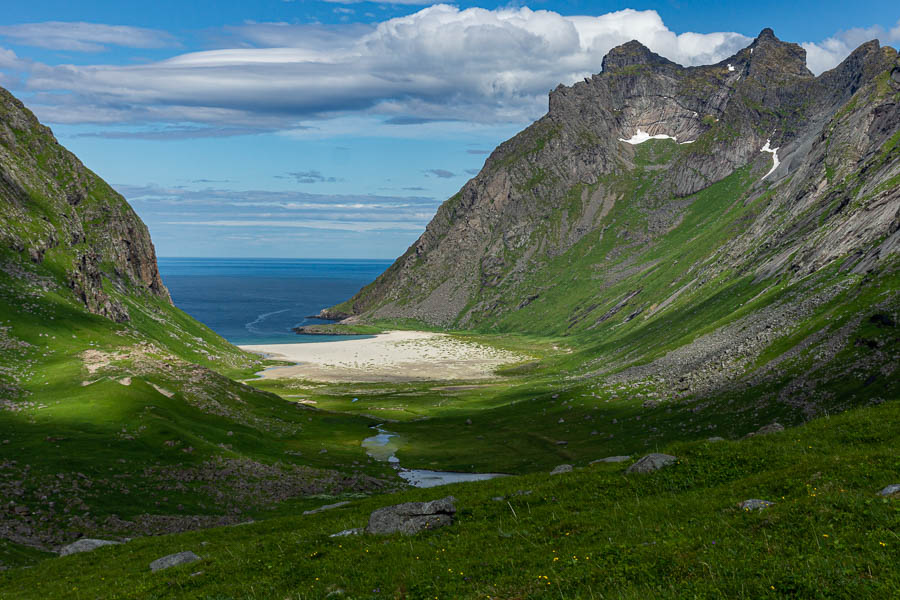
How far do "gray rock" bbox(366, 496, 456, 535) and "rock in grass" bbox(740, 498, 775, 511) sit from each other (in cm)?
1285

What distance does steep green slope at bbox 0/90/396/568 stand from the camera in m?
53.6

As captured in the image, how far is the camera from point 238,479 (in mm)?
68250

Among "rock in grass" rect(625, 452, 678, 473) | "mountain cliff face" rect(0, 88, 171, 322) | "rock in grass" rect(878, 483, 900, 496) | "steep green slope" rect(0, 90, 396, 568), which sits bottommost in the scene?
"steep green slope" rect(0, 90, 396, 568)

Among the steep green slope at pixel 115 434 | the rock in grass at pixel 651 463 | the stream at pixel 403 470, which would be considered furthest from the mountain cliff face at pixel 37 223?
the rock in grass at pixel 651 463

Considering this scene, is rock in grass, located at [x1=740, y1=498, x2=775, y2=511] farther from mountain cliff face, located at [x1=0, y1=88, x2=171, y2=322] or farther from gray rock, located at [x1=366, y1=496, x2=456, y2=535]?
mountain cliff face, located at [x1=0, y1=88, x2=171, y2=322]

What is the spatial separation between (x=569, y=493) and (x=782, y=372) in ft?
212

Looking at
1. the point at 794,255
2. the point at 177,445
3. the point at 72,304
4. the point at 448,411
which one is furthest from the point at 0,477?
the point at 794,255

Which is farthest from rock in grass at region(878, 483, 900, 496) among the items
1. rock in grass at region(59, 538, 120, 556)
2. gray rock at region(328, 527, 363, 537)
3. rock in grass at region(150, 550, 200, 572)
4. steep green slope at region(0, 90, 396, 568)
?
steep green slope at region(0, 90, 396, 568)

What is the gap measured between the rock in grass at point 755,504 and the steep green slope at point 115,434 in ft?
152

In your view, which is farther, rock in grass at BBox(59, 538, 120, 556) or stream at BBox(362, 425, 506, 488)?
stream at BBox(362, 425, 506, 488)

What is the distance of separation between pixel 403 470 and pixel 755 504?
230 ft

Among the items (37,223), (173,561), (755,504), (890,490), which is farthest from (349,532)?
(37,223)

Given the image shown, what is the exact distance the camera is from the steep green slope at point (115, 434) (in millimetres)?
53625

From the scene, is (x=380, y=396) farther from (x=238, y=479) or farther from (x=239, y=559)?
(x=239, y=559)
